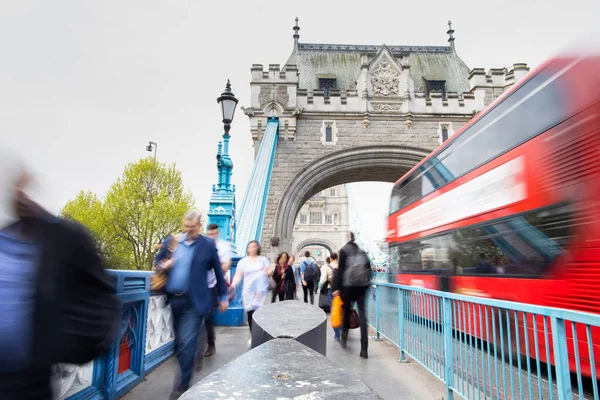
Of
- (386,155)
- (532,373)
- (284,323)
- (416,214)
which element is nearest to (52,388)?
(284,323)

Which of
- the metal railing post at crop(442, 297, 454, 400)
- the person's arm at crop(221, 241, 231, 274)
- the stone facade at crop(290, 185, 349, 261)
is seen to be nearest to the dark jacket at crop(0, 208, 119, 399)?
the metal railing post at crop(442, 297, 454, 400)

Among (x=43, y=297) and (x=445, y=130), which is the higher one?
(x=445, y=130)

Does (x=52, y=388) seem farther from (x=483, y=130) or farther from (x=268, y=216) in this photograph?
(x=268, y=216)

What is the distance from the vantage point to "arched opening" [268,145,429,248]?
49.5ft

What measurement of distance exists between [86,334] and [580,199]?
3.86m

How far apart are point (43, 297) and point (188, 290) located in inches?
63.3

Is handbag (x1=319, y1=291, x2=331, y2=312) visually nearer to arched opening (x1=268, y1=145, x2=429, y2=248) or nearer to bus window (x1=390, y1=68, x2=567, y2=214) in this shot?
bus window (x1=390, y1=68, x2=567, y2=214)

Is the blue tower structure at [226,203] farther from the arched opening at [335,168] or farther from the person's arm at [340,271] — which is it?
the arched opening at [335,168]

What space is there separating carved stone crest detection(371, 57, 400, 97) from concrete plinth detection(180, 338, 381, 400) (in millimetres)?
16464

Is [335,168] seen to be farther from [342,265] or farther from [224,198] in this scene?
[342,265]

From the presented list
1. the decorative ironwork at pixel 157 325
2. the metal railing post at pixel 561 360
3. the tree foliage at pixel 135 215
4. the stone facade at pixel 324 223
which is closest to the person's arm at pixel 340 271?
the decorative ironwork at pixel 157 325

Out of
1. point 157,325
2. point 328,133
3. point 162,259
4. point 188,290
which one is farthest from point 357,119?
point 188,290

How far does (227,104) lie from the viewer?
246 inches

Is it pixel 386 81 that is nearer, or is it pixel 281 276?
pixel 281 276
